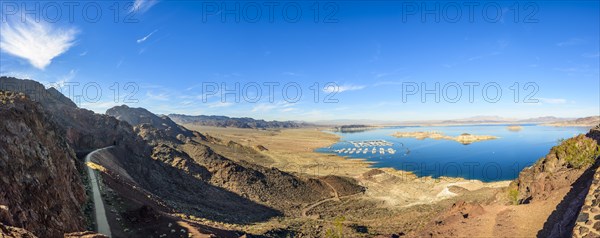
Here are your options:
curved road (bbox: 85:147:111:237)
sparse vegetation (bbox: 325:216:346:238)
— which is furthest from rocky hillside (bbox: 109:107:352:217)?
curved road (bbox: 85:147:111:237)

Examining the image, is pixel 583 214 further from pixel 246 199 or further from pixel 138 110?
pixel 138 110

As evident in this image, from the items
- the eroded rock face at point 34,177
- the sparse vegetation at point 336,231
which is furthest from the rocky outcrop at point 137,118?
the eroded rock face at point 34,177

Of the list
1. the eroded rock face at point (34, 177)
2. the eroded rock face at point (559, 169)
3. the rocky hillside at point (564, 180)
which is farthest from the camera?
the eroded rock face at point (559, 169)

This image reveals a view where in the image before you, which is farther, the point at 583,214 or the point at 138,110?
the point at 138,110

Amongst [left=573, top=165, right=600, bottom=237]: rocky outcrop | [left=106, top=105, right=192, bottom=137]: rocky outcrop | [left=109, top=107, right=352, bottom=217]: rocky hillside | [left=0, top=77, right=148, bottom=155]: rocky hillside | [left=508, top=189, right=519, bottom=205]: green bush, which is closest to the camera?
[left=573, top=165, right=600, bottom=237]: rocky outcrop

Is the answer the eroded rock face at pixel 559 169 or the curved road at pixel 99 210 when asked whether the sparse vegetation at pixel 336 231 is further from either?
the curved road at pixel 99 210

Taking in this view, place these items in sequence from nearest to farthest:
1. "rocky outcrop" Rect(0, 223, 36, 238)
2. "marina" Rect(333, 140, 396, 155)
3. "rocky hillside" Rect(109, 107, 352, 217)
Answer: "rocky outcrop" Rect(0, 223, 36, 238) < "rocky hillside" Rect(109, 107, 352, 217) < "marina" Rect(333, 140, 396, 155)

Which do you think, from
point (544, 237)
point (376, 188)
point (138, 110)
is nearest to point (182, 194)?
point (376, 188)

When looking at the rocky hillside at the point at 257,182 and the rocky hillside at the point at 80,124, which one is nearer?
the rocky hillside at the point at 80,124

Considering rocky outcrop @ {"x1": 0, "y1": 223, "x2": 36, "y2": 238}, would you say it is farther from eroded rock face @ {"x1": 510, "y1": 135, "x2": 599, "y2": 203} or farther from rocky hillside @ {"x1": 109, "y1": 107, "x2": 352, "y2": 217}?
rocky hillside @ {"x1": 109, "y1": 107, "x2": 352, "y2": 217}
